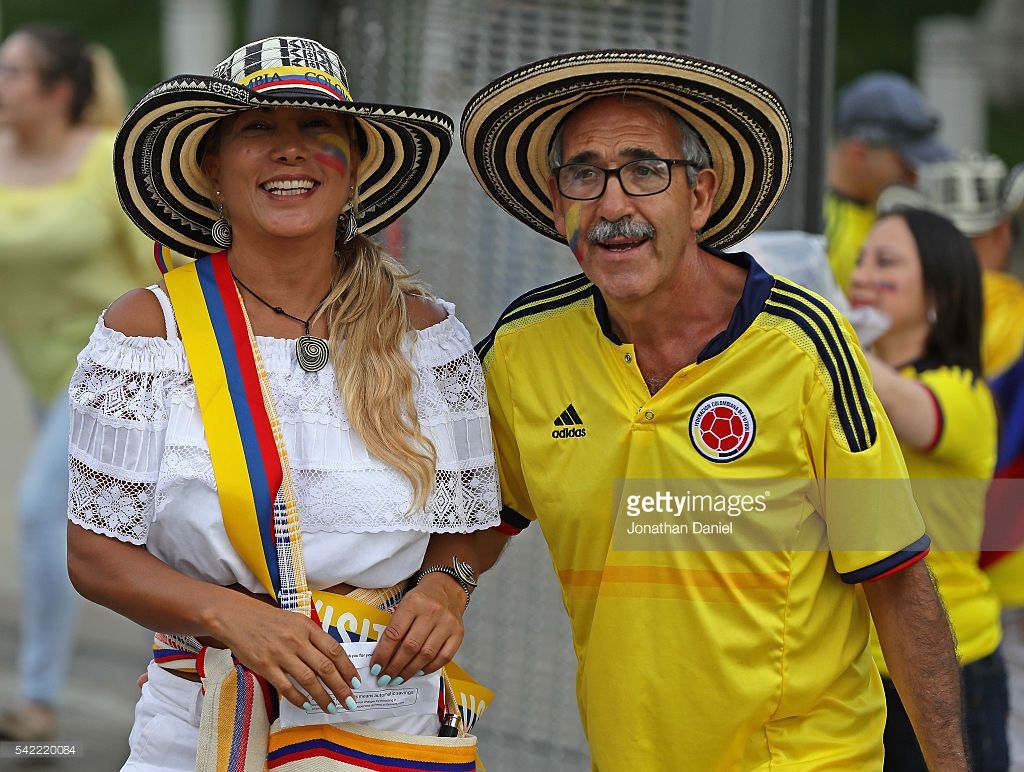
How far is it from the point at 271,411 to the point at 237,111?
0.62 meters

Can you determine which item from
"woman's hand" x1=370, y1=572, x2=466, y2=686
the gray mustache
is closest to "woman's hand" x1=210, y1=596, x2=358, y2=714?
"woman's hand" x1=370, y1=572, x2=466, y2=686

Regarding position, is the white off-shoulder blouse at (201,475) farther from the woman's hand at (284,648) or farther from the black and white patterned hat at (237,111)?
the black and white patterned hat at (237,111)

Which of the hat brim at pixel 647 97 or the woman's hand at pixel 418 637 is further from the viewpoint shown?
the hat brim at pixel 647 97

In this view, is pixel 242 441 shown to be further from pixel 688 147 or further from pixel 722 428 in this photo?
pixel 688 147

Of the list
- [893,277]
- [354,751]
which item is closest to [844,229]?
[893,277]

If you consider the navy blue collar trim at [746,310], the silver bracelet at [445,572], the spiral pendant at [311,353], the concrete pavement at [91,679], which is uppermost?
the navy blue collar trim at [746,310]

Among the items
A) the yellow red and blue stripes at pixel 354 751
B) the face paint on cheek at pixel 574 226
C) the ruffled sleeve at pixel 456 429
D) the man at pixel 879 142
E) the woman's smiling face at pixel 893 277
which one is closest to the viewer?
the yellow red and blue stripes at pixel 354 751

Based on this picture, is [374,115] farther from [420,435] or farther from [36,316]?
[36,316]

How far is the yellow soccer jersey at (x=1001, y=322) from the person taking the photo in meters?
6.11

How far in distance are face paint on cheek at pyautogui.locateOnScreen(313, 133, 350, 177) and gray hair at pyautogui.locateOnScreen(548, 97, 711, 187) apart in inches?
17.9

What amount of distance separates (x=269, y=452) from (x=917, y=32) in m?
14.9

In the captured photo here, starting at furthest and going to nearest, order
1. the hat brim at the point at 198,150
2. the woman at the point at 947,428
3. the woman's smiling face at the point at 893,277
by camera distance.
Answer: the woman's smiling face at the point at 893,277 < the woman at the point at 947,428 < the hat brim at the point at 198,150

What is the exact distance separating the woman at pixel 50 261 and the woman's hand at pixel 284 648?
3.14 metres

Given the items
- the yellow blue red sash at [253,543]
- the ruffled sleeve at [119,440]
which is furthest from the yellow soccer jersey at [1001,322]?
the ruffled sleeve at [119,440]
